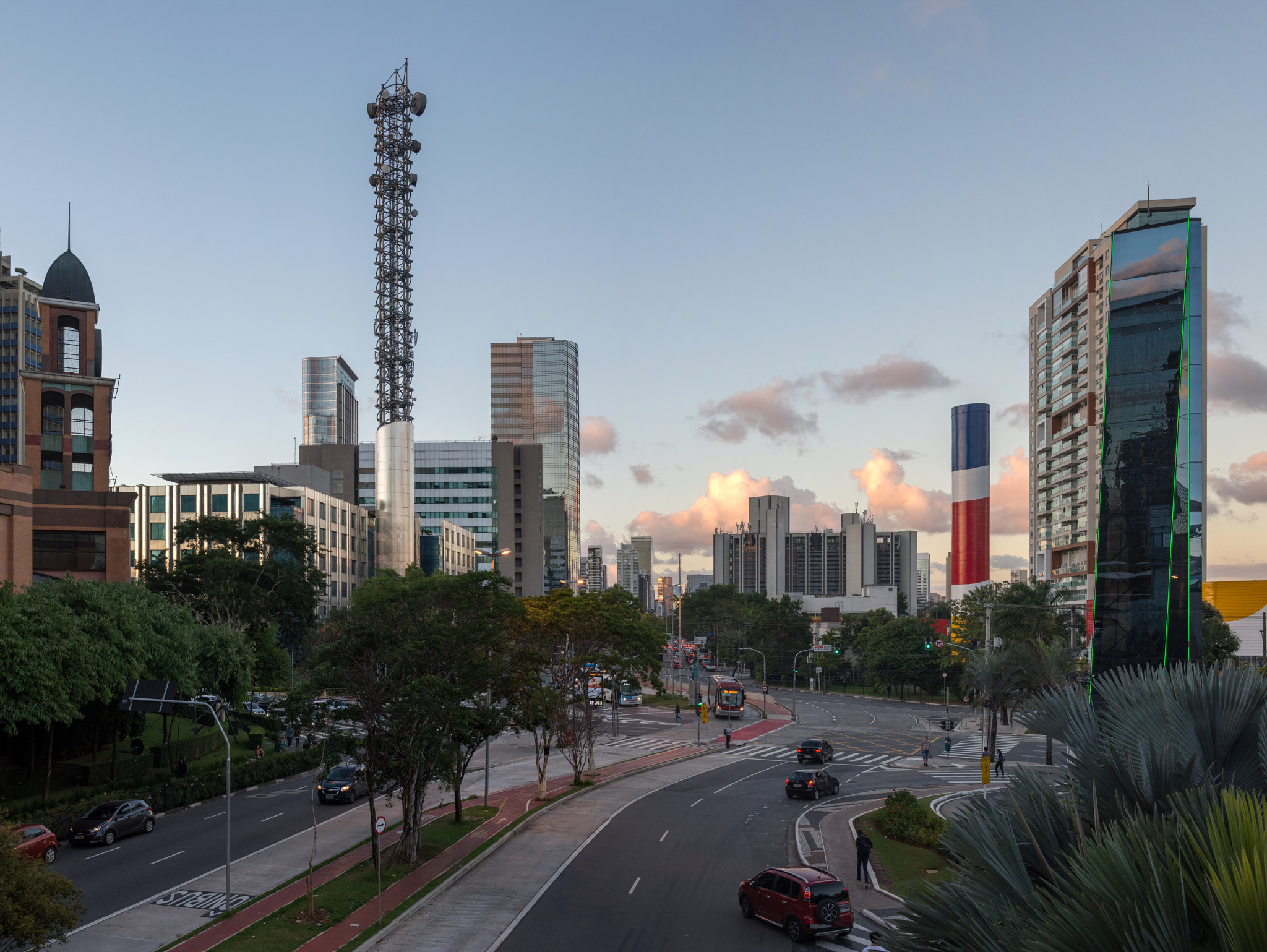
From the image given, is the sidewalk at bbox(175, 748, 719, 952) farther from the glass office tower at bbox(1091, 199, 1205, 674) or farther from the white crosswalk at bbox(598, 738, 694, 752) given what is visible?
the glass office tower at bbox(1091, 199, 1205, 674)

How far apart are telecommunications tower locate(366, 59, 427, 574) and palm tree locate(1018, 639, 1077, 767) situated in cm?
9008

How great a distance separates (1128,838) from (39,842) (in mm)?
36205

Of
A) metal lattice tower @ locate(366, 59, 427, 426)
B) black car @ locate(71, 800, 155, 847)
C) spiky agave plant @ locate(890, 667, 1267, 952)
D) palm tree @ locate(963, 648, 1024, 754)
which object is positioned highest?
metal lattice tower @ locate(366, 59, 427, 426)

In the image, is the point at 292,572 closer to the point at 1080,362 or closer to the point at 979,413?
the point at 1080,362

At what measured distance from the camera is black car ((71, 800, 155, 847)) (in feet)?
115

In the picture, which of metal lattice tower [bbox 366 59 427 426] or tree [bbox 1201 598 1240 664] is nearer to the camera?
tree [bbox 1201 598 1240 664]

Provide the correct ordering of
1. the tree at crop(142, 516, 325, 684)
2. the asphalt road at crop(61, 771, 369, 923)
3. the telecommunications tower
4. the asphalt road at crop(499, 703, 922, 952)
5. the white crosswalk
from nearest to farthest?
the asphalt road at crop(499, 703, 922, 952) → the asphalt road at crop(61, 771, 369, 923) → the white crosswalk → the tree at crop(142, 516, 325, 684) → the telecommunications tower

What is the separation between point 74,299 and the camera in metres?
84.8

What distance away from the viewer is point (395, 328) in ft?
429

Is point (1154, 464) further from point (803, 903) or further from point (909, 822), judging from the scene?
point (803, 903)

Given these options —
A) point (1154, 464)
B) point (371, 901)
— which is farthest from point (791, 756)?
point (371, 901)

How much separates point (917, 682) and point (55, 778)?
292ft

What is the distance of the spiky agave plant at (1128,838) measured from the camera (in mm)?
5141

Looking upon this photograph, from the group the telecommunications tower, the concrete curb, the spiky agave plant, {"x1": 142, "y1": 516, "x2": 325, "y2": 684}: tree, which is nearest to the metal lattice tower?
the telecommunications tower
